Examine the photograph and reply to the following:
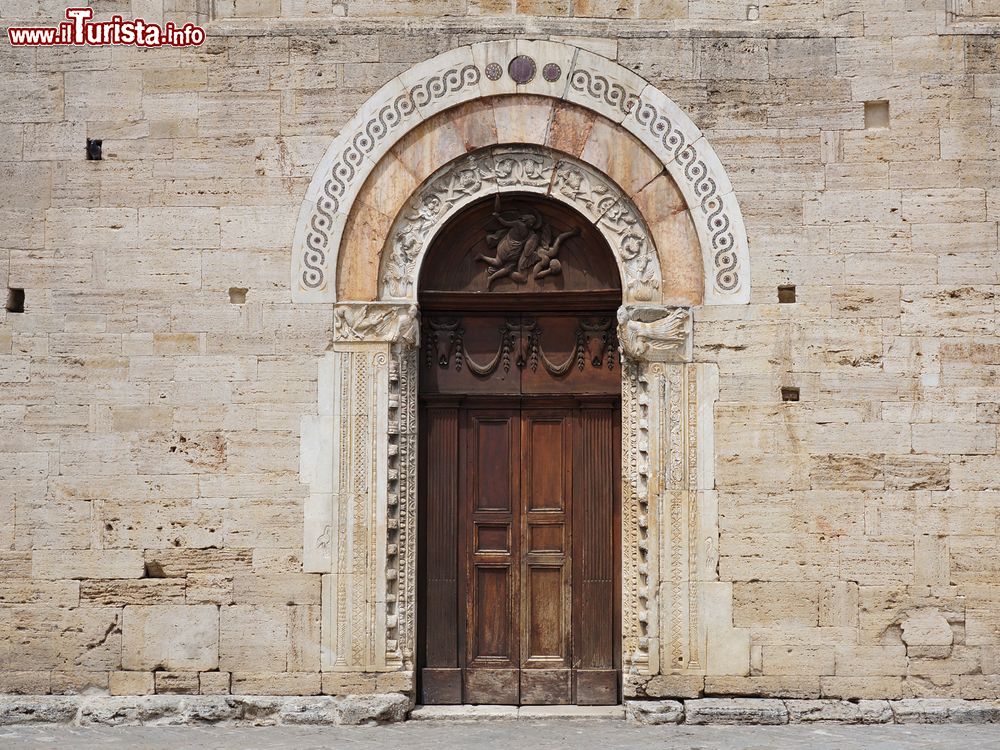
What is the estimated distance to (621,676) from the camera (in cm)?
845

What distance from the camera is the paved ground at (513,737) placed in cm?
739

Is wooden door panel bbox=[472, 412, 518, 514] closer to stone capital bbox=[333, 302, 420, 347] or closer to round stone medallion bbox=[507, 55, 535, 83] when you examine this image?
stone capital bbox=[333, 302, 420, 347]

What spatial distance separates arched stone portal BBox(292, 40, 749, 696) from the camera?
8047mm

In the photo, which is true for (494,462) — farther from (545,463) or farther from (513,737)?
(513,737)

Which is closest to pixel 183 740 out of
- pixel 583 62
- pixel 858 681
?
pixel 858 681

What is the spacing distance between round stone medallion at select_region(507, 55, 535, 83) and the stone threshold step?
4110 mm

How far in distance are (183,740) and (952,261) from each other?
5644 millimetres

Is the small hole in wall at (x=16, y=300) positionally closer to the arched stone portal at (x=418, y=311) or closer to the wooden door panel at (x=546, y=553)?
the arched stone portal at (x=418, y=311)

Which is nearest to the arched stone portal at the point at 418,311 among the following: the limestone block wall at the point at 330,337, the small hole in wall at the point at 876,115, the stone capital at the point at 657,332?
the stone capital at the point at 657,332

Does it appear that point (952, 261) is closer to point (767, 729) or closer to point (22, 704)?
point (767, 729)

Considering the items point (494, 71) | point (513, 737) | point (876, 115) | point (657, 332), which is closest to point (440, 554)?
point (513, 737)

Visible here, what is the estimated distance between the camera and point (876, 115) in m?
8.20

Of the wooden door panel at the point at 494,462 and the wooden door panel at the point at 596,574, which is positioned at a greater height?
the wooden door panel at the point at 494,462

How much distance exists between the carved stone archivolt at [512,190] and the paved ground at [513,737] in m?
2.78
